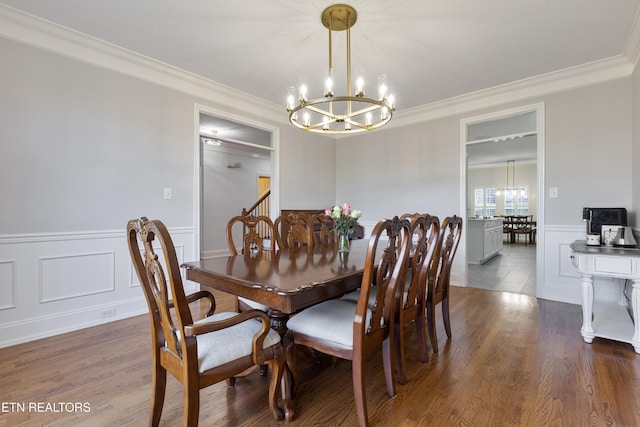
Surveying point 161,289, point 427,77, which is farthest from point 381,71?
point 161,289

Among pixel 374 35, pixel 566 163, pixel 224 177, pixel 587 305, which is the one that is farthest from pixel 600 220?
pixel 224 177

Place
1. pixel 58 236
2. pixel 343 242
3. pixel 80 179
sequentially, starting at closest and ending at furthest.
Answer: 1. pixel 343 242
2. pixel 58 236
3. pixel 80 179

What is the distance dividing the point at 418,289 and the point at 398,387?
0.61 m

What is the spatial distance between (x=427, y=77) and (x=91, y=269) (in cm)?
401

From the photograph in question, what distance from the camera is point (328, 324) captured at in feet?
5.06

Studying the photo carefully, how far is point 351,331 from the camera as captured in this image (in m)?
1.47

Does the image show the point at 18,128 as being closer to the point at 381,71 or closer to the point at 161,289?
the point at 161,289

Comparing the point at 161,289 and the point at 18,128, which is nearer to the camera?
the point at 161,289

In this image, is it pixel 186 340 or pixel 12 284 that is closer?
pixel 186 340

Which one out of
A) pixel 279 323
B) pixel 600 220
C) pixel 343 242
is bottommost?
pixel 279 323

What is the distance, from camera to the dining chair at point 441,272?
213 cm

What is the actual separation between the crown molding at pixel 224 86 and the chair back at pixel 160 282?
2.47 m

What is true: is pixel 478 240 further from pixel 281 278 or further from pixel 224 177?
pixel 224 177

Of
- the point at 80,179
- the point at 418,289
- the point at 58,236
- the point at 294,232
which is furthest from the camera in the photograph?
the point at 294,232
